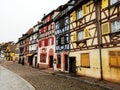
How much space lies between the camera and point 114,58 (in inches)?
581

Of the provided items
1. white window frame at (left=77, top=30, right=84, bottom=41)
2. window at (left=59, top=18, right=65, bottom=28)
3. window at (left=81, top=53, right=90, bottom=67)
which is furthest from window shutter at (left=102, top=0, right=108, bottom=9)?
window at (left=59, top=18, right=65, bottom=28)

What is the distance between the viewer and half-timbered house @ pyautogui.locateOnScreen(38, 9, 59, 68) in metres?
31.5

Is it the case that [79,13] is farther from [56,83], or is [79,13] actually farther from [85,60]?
[56,83]

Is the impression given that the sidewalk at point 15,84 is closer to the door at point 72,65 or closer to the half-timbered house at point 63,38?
the door at point 72,65

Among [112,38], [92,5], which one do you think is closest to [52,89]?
[112,38]

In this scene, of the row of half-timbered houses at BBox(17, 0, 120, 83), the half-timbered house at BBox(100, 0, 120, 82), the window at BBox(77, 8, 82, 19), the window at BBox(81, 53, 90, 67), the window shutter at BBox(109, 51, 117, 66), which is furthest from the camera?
the window at BBox(77, 8, 82, 19)

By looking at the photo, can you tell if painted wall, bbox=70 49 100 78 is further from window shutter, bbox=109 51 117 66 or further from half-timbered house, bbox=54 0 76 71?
half-timbered house, bbox=54 0 76 71

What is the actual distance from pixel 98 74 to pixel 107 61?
1.93 m

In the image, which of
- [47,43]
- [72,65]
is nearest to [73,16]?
[72,65]

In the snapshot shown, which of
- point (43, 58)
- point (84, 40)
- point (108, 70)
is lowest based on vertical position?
point (108, 70)

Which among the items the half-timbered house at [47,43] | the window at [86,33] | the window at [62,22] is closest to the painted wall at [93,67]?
the window at [86,33]

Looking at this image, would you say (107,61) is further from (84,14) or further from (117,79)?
(84,14)

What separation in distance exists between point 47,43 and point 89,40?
15.9 m

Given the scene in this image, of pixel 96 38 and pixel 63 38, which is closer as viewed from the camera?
pixel 96 38
